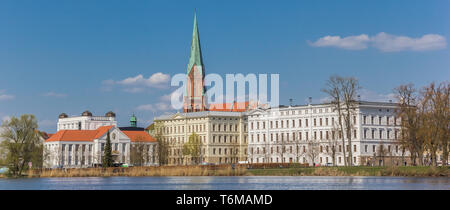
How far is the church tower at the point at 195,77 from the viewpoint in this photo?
572ft

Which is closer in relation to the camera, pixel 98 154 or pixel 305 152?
pixel 305 152

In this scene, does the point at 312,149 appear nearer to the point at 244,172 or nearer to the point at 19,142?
the point at 244,172

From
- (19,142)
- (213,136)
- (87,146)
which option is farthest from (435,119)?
(87,146)

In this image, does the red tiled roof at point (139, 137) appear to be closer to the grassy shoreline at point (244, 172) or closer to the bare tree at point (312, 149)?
the bare tree at point (312, 149)

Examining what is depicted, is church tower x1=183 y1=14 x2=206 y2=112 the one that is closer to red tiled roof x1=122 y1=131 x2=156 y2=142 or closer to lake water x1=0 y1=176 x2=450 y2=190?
red tiled roof x1=122 y1=131 x2=156 y2=142

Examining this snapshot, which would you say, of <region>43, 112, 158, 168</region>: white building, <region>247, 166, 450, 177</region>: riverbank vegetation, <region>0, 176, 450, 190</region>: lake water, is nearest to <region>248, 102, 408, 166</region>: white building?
<region>43, 112, 158, 168</region>: white building

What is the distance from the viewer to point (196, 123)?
511 feet

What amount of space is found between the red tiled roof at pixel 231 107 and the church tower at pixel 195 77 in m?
4.21

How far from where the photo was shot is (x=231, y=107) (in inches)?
6781
